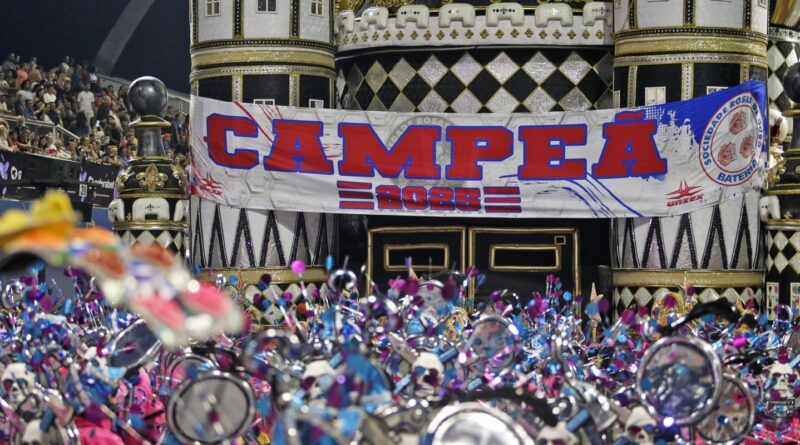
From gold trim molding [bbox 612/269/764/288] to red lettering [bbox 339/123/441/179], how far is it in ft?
5.23

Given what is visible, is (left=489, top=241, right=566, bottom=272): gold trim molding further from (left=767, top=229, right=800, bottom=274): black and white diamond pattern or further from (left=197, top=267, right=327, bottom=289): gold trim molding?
(left=767, top=229, right=800, bottom=274): black and white diamond pattern

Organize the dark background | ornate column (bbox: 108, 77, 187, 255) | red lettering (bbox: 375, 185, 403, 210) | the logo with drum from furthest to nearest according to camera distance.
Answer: the dark background < ornate column (bbox: 108, 77, 187, 255) < red lettering (bbox: 375, 185, 403, 210) < the logo with drum

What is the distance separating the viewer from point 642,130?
31.3 feet

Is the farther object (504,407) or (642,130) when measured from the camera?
(642,130)

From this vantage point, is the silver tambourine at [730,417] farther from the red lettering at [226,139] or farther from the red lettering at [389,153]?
the red lettering at [226,139]

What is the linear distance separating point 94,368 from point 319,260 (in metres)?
5.30

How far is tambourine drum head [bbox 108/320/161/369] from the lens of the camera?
5273 mm

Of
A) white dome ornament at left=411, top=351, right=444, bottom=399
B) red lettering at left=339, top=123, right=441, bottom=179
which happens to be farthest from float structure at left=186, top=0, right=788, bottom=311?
white dome ornament at left=411, top=351, right=444, bottom=399

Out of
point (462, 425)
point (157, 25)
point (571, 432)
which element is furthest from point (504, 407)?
point (157, 25)

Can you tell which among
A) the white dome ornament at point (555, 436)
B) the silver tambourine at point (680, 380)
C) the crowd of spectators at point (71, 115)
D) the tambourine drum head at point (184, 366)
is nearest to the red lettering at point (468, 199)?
the tambourine drum head at point (184, 366)

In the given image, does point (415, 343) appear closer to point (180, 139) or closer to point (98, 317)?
point (98, 317)

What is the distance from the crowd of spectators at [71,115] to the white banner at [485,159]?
4.82 metres

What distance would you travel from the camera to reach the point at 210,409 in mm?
4348

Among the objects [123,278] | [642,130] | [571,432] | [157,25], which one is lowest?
[571,432]
